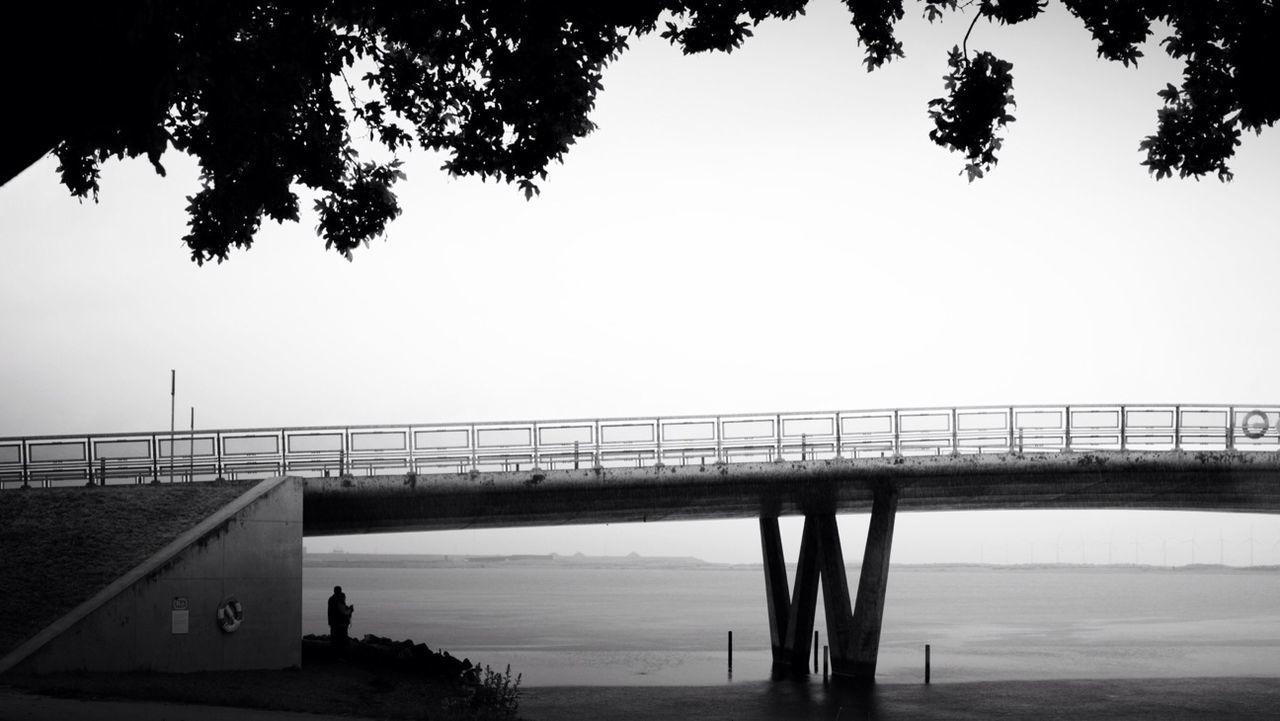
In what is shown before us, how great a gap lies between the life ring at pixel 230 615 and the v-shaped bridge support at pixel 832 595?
58.2 ft

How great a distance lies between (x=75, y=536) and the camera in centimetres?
2591

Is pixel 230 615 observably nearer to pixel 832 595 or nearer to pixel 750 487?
pixel 750 487

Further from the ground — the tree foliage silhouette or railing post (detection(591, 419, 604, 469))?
the tree foliage silhouette

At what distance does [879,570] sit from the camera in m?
38.6

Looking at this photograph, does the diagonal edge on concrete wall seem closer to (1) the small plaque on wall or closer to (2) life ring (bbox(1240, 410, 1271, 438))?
(1) the small plaque on wall

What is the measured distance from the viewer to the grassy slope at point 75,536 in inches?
917

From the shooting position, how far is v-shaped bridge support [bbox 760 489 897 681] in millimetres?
38594

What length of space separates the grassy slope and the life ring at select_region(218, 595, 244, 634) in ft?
5.83

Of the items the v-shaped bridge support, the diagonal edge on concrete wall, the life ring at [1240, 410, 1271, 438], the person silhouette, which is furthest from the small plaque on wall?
the life ring at [1240, 410, 1271, 438]

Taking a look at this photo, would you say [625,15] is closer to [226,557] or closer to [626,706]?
[226,557]

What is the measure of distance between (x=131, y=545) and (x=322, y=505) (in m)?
7.30

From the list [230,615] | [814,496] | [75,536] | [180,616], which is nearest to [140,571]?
[180,616]

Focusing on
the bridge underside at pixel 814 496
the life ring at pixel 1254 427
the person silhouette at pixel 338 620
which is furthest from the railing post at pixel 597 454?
the life ring at pixel 1254 427

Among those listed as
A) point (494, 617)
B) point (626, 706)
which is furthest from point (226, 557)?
point (494, 617)
